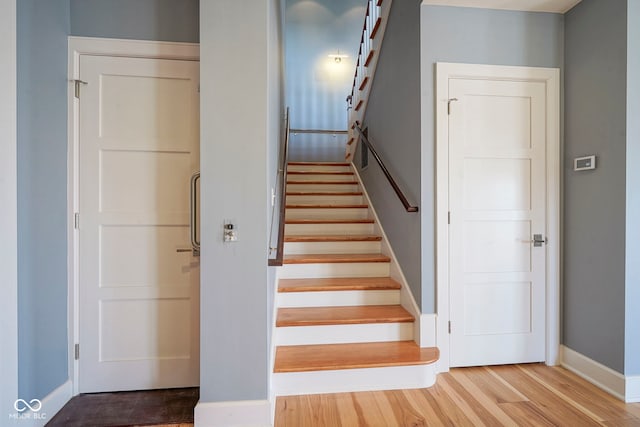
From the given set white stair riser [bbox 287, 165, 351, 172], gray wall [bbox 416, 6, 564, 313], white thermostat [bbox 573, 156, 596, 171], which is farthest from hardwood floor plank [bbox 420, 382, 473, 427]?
white stair riser [bbox 287, 165, 351, 172]

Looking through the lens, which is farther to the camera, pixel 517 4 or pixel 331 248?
pixel 331 248

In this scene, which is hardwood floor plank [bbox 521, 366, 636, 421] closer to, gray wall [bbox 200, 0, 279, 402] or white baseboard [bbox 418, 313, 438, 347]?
white baseboard [bbox 418, 313, 438, 347]

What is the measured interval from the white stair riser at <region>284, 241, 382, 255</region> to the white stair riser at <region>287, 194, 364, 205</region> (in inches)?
35.0

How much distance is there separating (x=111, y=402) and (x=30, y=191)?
51.3 inches

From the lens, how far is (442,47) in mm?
2184

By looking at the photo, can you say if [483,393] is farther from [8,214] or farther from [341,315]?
[8,214]

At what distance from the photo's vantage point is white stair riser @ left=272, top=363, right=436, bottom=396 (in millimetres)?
1916

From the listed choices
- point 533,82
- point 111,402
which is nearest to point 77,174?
point 111,402

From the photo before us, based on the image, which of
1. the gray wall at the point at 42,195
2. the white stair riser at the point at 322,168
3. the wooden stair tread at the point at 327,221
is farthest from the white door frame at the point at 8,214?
the white stair riser at the point at 322,168

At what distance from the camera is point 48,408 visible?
1693 millimetres

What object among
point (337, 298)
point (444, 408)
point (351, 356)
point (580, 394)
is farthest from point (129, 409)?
point (580, 394)

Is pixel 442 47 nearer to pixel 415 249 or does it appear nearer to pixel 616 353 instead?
pixel 415 249

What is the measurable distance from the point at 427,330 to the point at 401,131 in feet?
5.12

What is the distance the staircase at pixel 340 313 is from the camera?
195 cm
